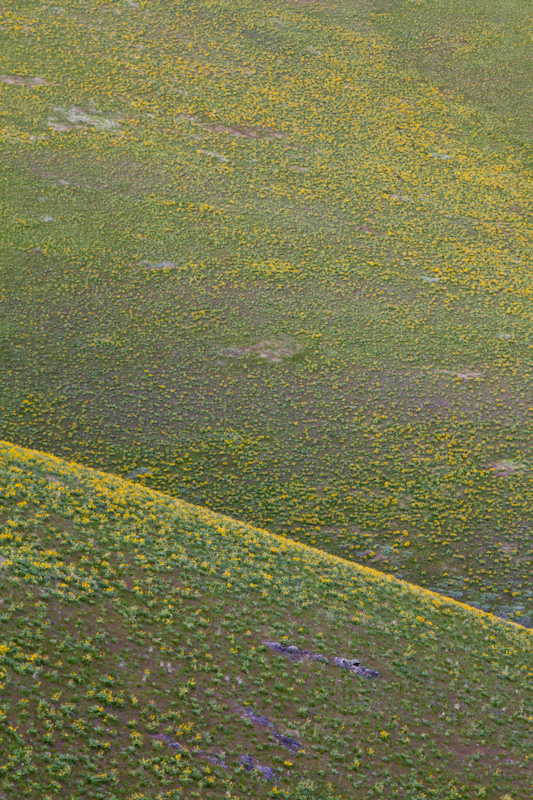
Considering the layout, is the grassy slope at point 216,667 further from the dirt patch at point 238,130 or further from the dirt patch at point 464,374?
the dirt patch at point 238,130

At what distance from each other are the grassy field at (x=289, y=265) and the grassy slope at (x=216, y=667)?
29.1ft

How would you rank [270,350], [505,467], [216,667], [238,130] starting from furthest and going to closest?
[238,130] < [270,350] < [505,467] < [216,667]

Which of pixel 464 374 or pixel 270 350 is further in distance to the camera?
pixel 270 350

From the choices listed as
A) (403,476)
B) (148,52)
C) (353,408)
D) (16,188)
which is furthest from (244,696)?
(148,52)

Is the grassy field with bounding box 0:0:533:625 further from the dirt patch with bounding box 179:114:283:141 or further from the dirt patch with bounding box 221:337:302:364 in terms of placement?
the dirt patch with bounding box 179:114:283:141

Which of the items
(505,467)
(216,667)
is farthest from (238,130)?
(216,667)

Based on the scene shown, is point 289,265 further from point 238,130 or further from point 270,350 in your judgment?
point 238,130

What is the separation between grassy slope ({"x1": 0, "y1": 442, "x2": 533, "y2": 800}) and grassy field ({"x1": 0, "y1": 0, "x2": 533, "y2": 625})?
349 inches

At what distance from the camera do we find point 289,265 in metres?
66.1

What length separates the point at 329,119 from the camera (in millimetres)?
89188

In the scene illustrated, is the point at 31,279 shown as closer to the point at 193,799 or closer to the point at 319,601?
the point at 319,601

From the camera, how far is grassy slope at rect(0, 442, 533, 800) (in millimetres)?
20375

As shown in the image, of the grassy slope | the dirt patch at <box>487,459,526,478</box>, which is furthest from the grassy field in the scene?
the grassy slope

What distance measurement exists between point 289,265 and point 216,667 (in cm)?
4796
